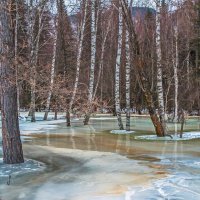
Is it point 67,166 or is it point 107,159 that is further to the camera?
point 107,159

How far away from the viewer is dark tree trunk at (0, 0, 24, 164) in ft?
39.4

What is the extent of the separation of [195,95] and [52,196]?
34.5 m

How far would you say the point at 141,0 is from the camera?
3238 cm

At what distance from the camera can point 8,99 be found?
41.4 feet

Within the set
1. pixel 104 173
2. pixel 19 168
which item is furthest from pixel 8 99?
pixel 104 173

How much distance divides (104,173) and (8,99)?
341 cm


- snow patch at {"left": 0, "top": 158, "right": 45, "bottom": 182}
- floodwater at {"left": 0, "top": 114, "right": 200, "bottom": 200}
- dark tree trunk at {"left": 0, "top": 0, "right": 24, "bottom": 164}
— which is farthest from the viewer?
dark tree trunk at {"left": 0, "top": 0, "right": 24, "bottom": 164}

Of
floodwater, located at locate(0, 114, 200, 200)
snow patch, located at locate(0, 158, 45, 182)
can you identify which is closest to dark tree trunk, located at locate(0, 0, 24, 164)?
snow patch, located at locate(0, 158, 45, 182)

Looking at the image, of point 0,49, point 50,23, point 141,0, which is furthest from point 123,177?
point 50,23

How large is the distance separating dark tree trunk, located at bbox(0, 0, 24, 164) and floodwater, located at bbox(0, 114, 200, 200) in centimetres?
47

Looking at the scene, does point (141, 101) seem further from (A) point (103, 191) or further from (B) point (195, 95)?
(A) point (103, 191)

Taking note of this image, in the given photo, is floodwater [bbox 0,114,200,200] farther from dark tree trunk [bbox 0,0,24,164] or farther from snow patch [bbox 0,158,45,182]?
dark tree trunk [bbox 0,0,24,164]

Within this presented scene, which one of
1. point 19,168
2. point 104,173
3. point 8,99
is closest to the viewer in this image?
point 104,173

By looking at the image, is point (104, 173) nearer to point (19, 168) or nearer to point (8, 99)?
point (19, 168)
